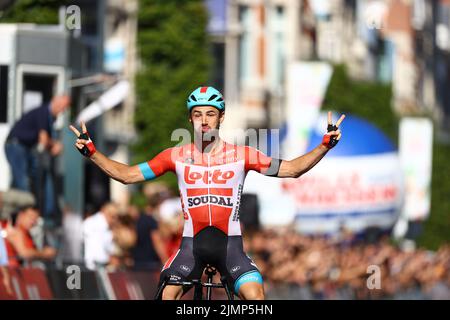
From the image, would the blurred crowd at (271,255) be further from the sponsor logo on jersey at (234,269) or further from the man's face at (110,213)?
the sponsor logo on jersey at (234,269)

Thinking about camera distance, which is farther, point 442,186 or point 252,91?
point 442,186

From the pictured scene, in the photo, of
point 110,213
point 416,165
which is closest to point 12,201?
point 110,213

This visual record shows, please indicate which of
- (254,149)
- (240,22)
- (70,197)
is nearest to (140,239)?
(70,197)

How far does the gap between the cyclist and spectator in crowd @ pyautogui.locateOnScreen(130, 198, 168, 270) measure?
24.5 ft

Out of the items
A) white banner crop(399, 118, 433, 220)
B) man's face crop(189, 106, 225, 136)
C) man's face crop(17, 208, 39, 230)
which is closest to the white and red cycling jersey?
man's face crop(189, 106, 225, 136)

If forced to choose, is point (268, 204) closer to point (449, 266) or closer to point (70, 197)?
point (449, 266)

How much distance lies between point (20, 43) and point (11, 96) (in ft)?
2.24

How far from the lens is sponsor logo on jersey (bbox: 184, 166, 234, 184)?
1043 cm

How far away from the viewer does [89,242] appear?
17641 mm

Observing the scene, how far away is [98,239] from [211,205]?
23.8 ft

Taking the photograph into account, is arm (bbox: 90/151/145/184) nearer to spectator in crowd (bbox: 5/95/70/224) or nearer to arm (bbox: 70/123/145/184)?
arm (bbox: 70/123/145/184)

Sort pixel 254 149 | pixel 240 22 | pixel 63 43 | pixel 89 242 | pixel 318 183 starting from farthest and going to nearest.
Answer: pixel 240 22, pixel 318 183, pixel 63 43, pixel 89 242, pixel 254 149

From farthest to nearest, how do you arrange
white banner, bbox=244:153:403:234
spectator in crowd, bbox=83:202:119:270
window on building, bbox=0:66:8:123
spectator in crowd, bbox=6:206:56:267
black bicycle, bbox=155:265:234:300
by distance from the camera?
white banner, bbox=244:153:403:234 < window on building, bbox=0:66:8:123 < spectator in crowd, bbox=83:202:119:270 < spectator in crowd, bbox=6:206:56:267 < black bicycle, bbox=155:265:234:300

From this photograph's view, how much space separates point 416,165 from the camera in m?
44.5
